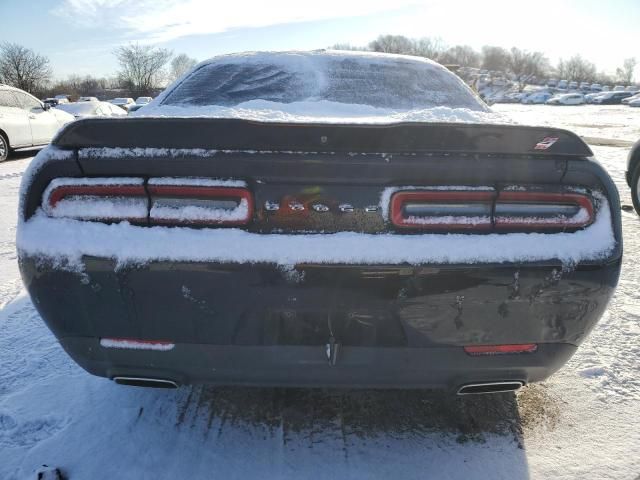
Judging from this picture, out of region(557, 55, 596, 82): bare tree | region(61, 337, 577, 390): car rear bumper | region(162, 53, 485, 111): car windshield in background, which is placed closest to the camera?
region(61, 337, 577, 390): car rear bumper

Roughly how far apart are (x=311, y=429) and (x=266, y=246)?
3.04 ft

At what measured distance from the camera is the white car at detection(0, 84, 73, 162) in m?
9.62

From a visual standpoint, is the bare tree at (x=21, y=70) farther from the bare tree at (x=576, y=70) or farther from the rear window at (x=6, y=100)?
the bare tree at (x=576, y=70)

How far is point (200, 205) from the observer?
1.42 m

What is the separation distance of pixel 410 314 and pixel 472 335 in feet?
0.76

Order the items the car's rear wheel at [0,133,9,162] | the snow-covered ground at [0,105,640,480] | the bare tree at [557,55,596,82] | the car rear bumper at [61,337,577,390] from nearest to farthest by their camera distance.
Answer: the car rear bumper at [61,337,577,390] → the snow-covered ground at [0,105,640,480] → the car's rear wheel at [0,133,9,162] → the bare tree at [557,55,596,82]

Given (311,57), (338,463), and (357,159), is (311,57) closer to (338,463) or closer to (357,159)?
(357,159)

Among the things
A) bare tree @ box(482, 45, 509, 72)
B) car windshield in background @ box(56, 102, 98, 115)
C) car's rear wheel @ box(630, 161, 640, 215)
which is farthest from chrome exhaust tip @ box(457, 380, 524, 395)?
bare tree @ box(482, 45, 509, 72)

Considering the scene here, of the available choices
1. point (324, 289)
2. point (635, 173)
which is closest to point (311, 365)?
point (324, 289)

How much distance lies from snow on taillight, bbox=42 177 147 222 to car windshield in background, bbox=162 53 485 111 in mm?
1310

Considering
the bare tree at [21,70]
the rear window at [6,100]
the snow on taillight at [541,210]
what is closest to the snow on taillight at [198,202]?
the snow on taillight at [541,210]

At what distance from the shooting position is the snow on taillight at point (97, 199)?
1.42m

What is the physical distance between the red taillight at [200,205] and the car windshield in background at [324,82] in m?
1.32

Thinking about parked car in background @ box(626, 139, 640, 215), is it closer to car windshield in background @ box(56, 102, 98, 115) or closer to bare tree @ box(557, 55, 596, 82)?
car windshield in background @ box(56, 102, 98, 115)
